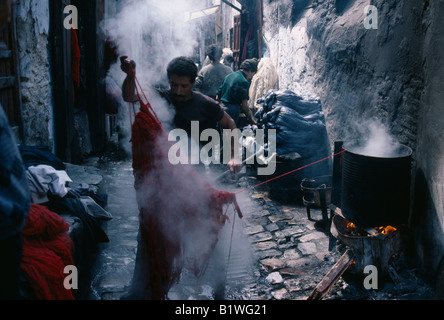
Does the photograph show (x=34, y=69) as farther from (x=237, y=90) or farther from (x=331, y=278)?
(x=331, y=278)

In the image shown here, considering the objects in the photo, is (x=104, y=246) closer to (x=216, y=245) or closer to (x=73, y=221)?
(x=73, y=221)

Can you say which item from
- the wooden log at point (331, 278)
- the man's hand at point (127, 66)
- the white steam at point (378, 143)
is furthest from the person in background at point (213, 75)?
the wooden log at point (331, 278)

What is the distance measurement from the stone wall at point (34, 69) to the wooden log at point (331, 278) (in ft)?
13.1

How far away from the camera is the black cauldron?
3746 millimetres

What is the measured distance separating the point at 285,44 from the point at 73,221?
8.23m

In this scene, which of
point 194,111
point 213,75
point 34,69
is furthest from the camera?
point 213,75

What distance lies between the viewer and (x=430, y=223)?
3643 millimetres

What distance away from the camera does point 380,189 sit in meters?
3.81

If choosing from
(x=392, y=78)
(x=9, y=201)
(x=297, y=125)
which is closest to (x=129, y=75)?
(x=9, y=201)

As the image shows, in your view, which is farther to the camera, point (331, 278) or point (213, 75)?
point (213, 75)

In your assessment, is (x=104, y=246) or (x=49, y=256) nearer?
(x=49, y=256)

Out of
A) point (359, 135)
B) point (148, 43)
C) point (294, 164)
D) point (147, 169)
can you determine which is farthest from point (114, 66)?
point (148, 43)

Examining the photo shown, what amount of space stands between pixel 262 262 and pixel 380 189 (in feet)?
5.47

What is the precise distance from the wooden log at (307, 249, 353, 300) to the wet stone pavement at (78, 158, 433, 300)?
245 mm
